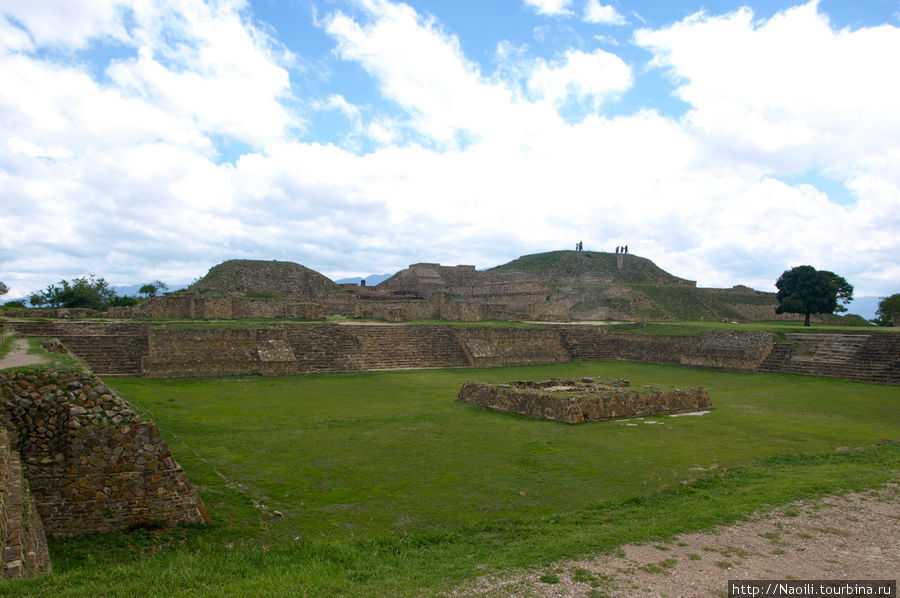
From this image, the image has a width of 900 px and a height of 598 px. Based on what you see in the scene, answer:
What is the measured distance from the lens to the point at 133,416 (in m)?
6.62

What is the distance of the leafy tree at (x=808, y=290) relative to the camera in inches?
1177

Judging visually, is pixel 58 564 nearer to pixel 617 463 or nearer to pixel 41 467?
pixel 41 467

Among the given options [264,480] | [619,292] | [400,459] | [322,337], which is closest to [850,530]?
[400,459]

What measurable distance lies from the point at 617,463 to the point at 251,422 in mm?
7004

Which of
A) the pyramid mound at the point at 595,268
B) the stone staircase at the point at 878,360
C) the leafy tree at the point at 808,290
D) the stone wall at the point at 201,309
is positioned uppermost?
the pyramid mound at the point at 595,268

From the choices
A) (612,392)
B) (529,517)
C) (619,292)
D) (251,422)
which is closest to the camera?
(529,517)

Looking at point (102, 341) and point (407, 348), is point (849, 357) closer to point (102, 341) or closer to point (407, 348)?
point (407, 348)

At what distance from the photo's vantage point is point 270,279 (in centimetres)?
4128

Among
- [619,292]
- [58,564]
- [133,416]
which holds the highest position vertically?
[619,292]

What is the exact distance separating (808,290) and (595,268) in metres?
25.7

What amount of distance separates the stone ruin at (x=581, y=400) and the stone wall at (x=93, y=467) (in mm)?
7969

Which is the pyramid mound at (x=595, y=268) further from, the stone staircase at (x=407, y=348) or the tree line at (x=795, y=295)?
the stone staircase at (x=407, y=348)

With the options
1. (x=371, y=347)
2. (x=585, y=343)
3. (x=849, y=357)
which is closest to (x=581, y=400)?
(x=371, y=347)

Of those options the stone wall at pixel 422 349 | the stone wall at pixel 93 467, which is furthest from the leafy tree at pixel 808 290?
the stone wall at pixel 93 467
